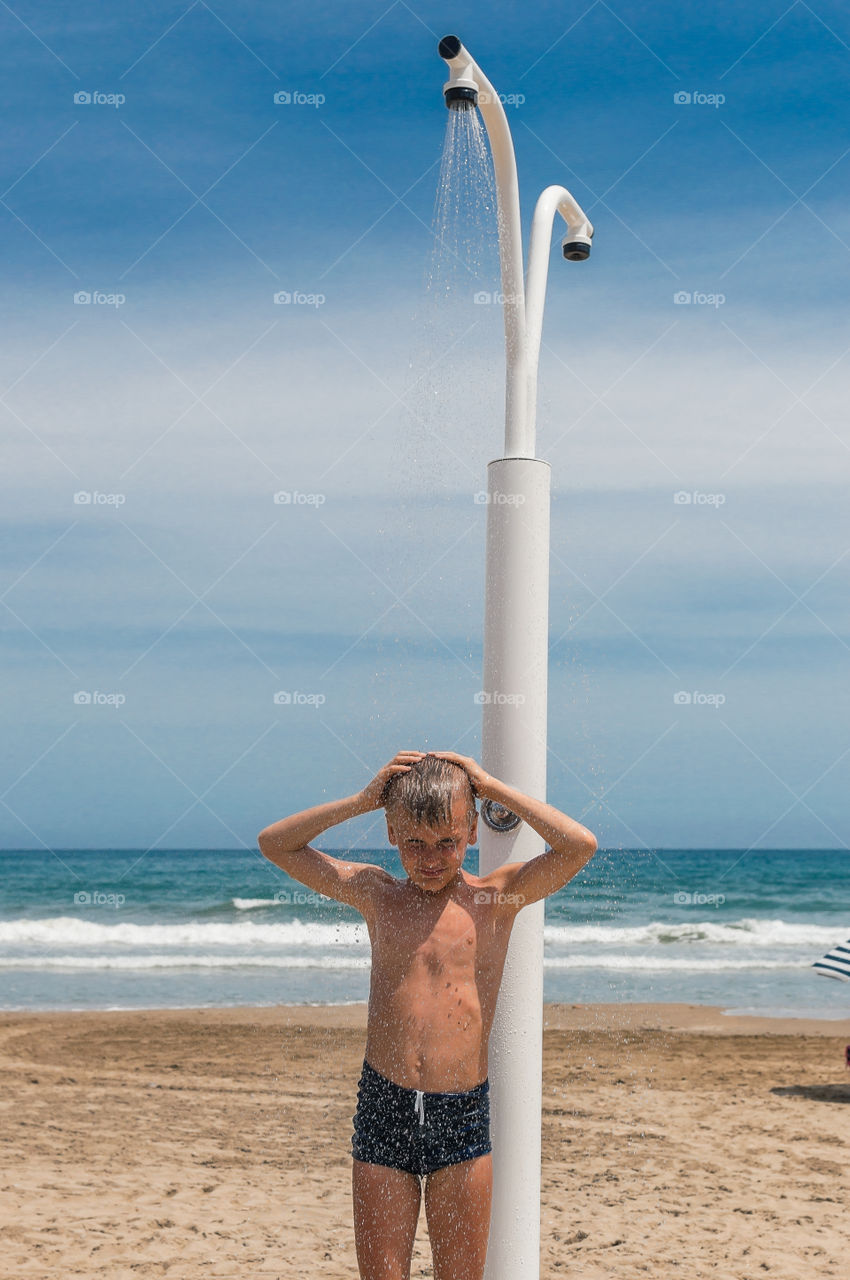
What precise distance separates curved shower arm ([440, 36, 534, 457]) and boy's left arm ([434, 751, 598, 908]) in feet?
4.77

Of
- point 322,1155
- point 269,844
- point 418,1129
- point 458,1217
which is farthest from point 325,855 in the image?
point 322,1155

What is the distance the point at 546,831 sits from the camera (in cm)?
335

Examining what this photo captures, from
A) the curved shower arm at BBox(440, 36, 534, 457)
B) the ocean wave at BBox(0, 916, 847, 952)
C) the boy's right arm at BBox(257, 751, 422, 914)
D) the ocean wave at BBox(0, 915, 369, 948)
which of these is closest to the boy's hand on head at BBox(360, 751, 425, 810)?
the boy's right arm at BBox(257, 751, 422, 914)

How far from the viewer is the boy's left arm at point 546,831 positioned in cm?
332

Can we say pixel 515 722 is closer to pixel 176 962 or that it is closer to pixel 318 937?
pixel 176 962

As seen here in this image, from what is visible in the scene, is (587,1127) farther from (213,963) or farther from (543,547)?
(213,963)

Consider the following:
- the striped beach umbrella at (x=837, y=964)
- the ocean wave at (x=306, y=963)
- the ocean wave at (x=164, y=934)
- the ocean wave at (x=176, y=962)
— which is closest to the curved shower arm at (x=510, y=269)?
the striped beach umbrella at (x=837, y=964)

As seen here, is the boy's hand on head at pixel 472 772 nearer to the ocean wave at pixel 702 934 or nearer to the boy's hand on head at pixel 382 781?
the boy's hand on head at pixel 382 781

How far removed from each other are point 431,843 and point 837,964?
7667 millimetres

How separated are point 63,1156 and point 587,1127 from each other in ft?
12.1

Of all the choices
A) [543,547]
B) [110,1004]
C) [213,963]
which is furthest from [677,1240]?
[213,963]

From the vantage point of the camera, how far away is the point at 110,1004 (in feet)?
54.3

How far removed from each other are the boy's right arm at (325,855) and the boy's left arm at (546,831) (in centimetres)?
20

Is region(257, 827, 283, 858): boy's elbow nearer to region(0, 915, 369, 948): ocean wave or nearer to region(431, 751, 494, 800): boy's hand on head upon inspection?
region(431, 751, 494, 800): boy's hand on head
